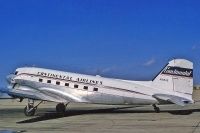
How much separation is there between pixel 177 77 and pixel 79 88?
7.72 m

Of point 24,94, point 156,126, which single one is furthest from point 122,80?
point 156,126

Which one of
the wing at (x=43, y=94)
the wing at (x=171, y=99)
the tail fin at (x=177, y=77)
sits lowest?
the wing at (x=171, y=99)

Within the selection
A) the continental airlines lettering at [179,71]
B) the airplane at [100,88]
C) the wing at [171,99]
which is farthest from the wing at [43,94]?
the continental airlines lettering at [179,71]

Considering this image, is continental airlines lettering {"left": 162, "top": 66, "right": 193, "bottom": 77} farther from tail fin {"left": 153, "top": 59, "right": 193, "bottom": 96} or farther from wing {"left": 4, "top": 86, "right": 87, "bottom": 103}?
wing {"left": 4, "top": 86, "right": 87, "bottom": 103}

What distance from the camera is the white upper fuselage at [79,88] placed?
101 feet

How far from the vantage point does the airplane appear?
30281 mm

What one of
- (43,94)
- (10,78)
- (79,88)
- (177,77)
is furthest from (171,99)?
(10,78)

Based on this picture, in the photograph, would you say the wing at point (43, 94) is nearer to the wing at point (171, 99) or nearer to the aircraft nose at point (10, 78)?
the aircraft nose at point (10, 78)

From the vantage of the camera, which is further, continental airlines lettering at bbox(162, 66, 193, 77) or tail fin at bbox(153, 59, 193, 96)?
continental airlines lettering at bbox(162, 66, 193, 77)

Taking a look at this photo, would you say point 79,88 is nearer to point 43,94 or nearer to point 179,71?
point 43,94

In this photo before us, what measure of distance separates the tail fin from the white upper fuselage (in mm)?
436

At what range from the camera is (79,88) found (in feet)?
107

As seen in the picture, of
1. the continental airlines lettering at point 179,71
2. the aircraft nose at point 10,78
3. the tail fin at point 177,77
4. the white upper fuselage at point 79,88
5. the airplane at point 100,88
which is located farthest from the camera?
the aircraft nose at point 10,78

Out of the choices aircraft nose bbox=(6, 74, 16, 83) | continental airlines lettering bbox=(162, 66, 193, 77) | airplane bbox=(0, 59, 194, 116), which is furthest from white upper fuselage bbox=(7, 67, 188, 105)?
continental airlines lettering bbox=(162, 66, 193, 77)
